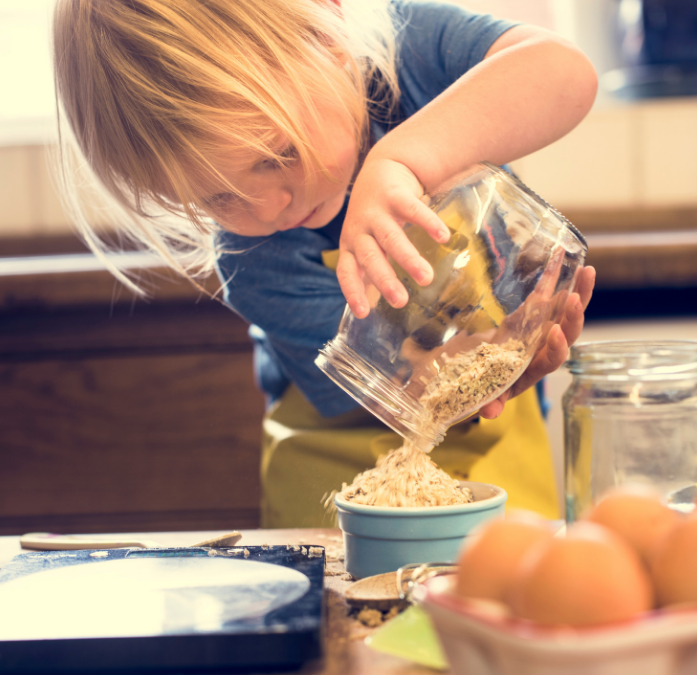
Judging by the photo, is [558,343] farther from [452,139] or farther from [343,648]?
[343,648]

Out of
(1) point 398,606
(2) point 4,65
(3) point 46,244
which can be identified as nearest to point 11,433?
(3) point 46,244

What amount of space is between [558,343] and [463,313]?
0.62 feet

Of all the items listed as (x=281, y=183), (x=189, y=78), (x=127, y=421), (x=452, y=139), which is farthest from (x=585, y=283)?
(x=127, y=421)

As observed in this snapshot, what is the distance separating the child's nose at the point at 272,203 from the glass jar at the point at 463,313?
0.22m

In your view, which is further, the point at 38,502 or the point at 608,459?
the point at 38,502

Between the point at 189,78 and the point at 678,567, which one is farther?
the point at 189,78

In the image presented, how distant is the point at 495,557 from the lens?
10.6 inches

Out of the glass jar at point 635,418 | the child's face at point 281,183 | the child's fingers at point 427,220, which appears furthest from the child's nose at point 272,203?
the glass jar at point 635,418

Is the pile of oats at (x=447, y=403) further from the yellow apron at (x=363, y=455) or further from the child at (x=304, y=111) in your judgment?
the yellow apron at (x=363, y=455)

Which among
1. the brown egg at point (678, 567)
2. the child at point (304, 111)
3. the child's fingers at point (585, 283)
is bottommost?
the brown egg at point (678, 567)

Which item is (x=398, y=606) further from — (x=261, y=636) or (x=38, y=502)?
(x=38, y=502)

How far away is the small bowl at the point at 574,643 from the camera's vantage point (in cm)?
23

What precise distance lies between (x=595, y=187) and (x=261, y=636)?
144cm

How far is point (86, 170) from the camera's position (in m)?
0.85
